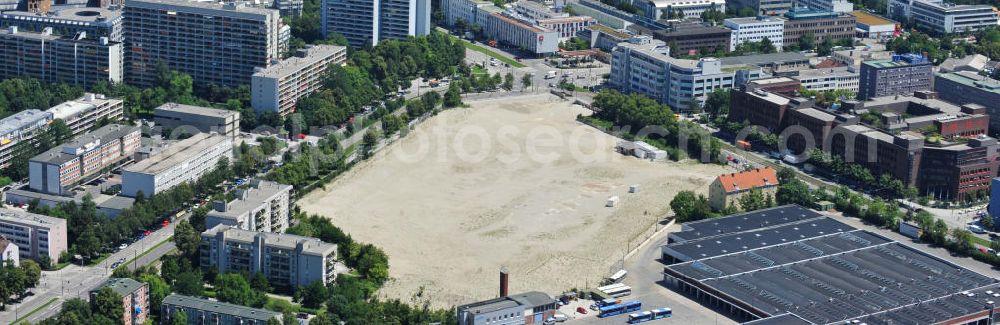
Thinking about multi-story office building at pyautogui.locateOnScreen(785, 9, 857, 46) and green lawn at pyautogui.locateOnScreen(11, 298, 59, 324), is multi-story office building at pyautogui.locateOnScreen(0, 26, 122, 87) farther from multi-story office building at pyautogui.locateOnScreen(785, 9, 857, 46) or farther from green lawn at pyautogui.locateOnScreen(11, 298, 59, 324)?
multi-story office building at pyautogui.locateOnScreen(785, 9, 857, 46)

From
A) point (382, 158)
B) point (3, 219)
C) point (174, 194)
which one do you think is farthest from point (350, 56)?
point (3, 219)

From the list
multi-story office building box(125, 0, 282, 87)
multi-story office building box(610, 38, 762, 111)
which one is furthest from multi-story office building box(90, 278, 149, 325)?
multi-story office building box(610, 38, 762, 111)

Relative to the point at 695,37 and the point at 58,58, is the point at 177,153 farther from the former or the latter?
the point at 695,37

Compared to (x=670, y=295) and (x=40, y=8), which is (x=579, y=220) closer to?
(x=670, y=295)

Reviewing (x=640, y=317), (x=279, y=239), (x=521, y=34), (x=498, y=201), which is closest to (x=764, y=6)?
(x=521, y=34)

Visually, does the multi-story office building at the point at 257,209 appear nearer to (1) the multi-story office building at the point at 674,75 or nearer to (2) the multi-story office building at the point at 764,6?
(1) the multi-story office building at the point at 674,75

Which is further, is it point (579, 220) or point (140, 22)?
point (140, 22)
